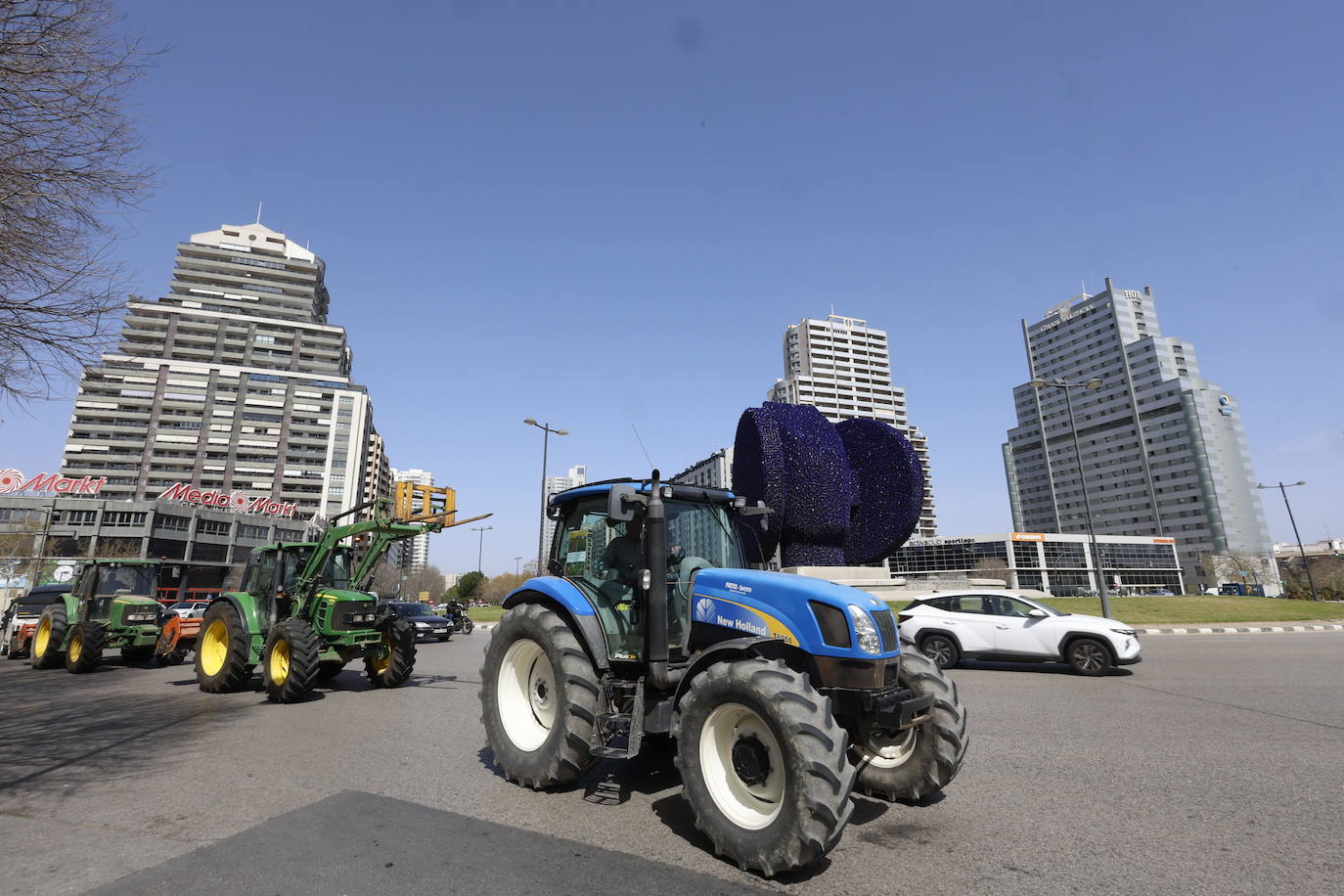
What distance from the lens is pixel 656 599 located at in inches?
171

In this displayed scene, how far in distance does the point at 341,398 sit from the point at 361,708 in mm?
93561

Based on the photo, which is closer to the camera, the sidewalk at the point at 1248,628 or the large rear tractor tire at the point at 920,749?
the large rear tractor tire at the point at 920,749

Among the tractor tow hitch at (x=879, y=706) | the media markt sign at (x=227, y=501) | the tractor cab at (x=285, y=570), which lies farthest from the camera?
the media markt sign at (x=227, y=501)

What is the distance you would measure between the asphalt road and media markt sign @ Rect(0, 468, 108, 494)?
6133cm

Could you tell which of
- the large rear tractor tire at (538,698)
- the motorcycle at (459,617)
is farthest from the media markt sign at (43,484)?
the large rear tractor tire at (538,698)

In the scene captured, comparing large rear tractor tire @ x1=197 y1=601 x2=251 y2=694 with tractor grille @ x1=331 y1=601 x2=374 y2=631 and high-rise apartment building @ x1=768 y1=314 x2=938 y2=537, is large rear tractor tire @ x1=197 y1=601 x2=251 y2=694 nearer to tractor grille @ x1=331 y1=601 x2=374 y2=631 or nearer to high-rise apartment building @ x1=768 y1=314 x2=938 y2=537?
tractor grille @ x1=331 y1=601 x2=374 y2=631

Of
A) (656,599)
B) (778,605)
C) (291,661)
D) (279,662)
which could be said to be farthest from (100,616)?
(778,605)

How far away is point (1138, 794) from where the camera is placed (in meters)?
4.57

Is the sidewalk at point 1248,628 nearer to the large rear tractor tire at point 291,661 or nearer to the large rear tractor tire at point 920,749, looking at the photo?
the large rear tractor tire at point 920,749

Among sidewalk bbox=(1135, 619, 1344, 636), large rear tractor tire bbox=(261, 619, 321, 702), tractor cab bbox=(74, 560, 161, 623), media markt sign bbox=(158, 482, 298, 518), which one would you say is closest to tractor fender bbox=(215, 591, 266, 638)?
large rear tractor tire bbox=(261, 619, 321, 702)

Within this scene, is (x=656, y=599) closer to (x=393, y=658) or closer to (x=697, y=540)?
(x=697, y=540)

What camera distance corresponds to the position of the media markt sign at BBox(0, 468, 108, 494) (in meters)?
49.5

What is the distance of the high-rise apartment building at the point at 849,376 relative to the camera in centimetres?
12369

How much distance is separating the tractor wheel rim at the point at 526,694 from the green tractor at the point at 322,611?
5.03 metres
